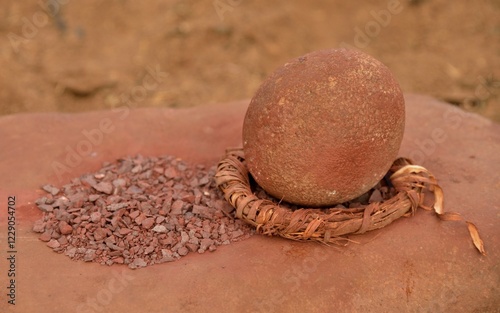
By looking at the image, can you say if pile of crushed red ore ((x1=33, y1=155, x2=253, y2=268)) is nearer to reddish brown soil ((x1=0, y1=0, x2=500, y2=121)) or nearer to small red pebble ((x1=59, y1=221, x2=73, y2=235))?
small red pebble ((x1=59, y1=221, x2=73, y2=235))

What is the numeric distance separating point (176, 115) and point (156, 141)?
36 cm

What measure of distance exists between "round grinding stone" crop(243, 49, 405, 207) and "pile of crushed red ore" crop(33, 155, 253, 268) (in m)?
0.39

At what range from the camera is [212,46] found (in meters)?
6.79

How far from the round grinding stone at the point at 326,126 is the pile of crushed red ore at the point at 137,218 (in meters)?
0.39

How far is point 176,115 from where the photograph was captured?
4.07 metres

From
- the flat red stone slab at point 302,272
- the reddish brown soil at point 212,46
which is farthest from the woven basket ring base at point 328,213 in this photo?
the reddish brown soil at point 212,46

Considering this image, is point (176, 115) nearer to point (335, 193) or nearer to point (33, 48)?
point (335, 193)

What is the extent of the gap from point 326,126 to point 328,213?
0.45m

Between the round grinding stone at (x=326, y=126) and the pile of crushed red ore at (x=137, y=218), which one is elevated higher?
the round grinding stone at (x=326, y=126)

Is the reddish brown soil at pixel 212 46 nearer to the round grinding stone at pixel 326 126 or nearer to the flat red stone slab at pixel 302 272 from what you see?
the flat red stone slab at pixel 302 272

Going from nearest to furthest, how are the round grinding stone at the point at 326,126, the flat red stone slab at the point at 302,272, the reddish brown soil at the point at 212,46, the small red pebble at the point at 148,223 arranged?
the flat red stone slab at the point at 302,272 → the round grinding stone at the point at 326,126 → the small red pebble at the point at 148,223 → the reddish brown soil at the point at 212,46

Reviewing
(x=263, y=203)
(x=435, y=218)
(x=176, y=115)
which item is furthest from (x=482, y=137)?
(x=176, y=115)

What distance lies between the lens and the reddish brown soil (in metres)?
6.25

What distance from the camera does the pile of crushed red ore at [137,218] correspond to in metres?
2.78
